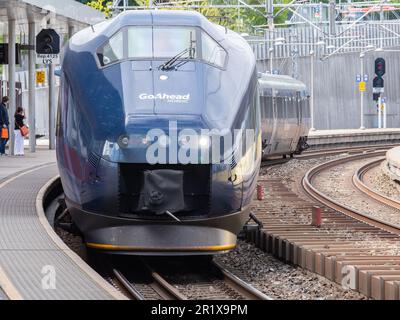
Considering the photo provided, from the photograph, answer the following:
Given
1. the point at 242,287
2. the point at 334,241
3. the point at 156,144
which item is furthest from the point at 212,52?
the point at 334,241

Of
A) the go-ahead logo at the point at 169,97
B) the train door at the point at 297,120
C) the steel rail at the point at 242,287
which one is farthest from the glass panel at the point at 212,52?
the train door at the point at 297,120

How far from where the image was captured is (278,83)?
3200 centimetres

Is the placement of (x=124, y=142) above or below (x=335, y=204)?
above

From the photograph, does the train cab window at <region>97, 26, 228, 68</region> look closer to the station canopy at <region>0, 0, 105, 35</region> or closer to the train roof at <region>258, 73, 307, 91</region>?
the station canopy at <region>0, 0, 105, 35</region>

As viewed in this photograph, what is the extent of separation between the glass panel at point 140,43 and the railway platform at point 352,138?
33086 millimetres

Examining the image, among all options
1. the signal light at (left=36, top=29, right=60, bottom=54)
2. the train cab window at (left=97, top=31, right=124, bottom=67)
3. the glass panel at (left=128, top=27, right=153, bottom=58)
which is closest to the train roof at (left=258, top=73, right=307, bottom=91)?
the signal light at (left=36, top=29, right=60, bottom=54)

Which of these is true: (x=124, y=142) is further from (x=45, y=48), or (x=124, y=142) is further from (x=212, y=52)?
(x=45, y=48)

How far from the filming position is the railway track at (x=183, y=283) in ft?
38.3

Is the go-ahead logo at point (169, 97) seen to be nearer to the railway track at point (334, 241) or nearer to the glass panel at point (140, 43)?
the glass panel at point (140, 43)

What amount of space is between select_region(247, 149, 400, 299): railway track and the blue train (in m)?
1.30

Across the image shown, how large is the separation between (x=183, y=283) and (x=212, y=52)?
2850mm

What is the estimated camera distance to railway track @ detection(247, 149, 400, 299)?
11.8 metres

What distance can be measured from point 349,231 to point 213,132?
5.05 metres
